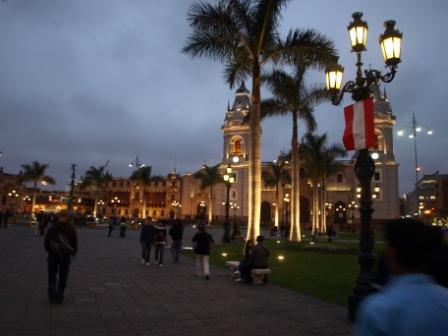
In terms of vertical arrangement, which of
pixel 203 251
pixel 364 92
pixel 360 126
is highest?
pixel 364 92

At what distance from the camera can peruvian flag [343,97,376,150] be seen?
8.78m

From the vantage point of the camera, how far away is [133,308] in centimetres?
823

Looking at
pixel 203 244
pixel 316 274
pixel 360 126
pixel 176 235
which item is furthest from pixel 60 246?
pixel 316 274

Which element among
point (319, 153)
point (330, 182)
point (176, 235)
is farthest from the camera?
point (330, 182)

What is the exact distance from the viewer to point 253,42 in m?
17.7

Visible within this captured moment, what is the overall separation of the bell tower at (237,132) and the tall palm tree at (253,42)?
50.7 metres

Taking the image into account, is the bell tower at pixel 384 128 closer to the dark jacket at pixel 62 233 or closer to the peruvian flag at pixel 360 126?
the peruvian flag at pixel 360 126

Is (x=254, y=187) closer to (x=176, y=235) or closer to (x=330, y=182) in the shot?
(x=176, y=235)

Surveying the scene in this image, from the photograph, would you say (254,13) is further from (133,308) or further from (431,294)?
(431,294)

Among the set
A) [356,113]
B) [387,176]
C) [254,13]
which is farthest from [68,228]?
[387,176]

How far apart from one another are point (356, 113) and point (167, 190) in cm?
10249

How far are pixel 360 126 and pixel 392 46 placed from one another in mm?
1863

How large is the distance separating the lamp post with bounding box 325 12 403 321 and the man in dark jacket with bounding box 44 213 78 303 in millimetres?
5528

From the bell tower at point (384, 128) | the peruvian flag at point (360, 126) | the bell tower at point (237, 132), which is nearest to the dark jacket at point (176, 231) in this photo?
the peruvian flag at point (360, 126)
